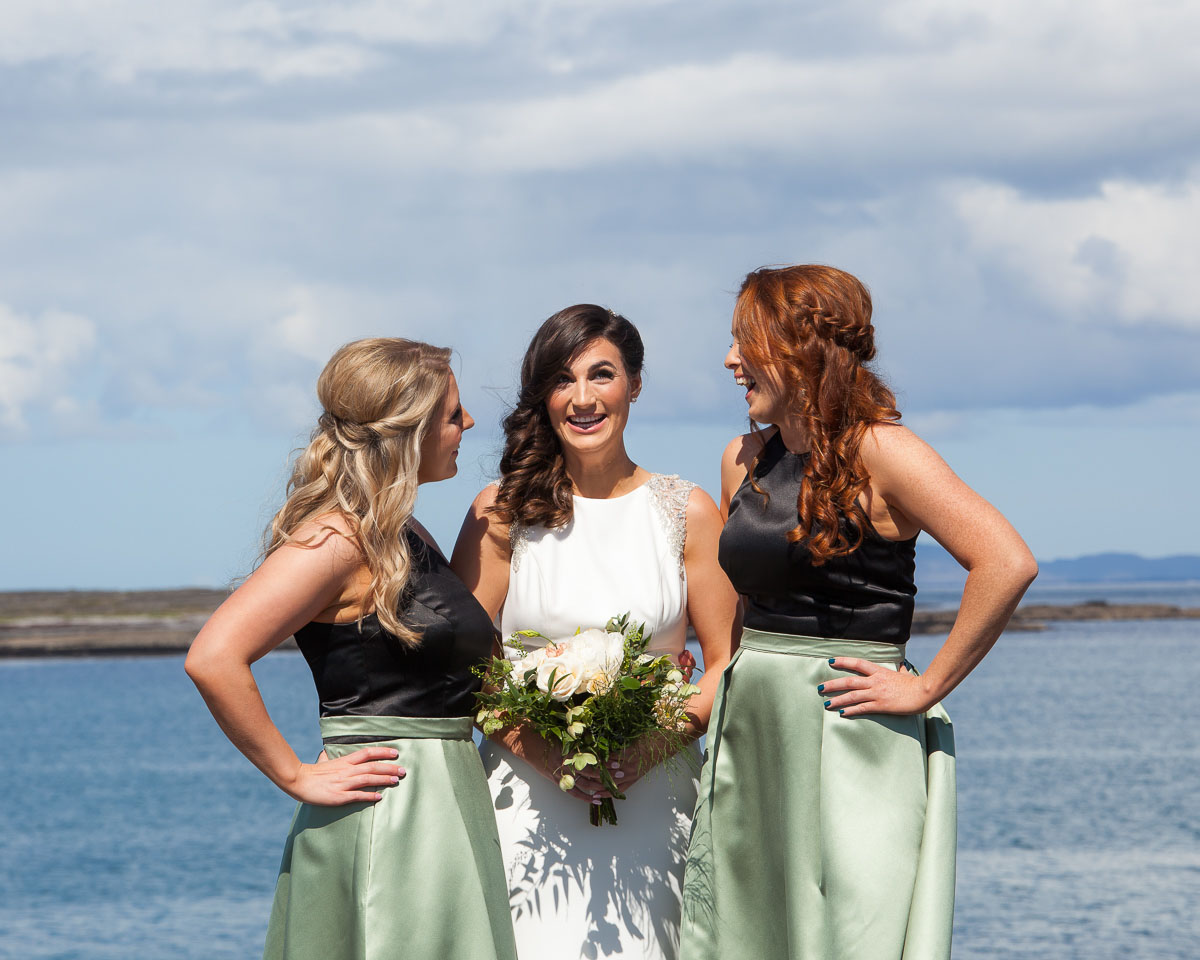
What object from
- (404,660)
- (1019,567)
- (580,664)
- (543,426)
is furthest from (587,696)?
(1019,567)

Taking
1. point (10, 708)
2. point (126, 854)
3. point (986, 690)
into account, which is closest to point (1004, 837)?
point (126, 854)

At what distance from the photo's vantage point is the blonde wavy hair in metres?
4.83

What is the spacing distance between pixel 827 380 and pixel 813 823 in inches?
62.4

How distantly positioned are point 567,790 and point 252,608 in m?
1.49

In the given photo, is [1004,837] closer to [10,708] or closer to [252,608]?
[252,608]

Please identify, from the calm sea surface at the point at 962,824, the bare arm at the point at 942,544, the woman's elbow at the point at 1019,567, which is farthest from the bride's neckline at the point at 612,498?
the calm sea surface at the point at 962,824

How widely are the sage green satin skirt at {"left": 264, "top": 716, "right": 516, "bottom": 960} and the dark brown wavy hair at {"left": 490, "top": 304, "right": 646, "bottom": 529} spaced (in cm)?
119

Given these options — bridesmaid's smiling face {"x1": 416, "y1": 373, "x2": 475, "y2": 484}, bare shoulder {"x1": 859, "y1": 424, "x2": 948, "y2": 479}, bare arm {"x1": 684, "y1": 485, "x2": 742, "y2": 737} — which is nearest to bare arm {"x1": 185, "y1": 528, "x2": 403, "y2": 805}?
bridesmaid's smiling face {"x1": 416, "y1": 373, "x2": 475, "y2": 484}

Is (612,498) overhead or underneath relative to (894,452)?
underneath

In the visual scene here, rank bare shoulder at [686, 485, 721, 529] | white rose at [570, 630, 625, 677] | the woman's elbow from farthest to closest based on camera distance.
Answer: bare shoulder at [686, 485, 721, 529] < white rose at [570, 630, 625, 677] < the woman's elbow

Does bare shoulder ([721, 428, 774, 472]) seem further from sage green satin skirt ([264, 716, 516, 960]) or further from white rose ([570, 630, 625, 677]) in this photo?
sage green satin skirt ([264, 716, 516, 960])

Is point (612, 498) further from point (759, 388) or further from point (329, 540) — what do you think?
point (329, 540)

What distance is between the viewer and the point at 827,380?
4750 millimetres

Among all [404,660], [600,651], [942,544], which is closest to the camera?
[942,544]
